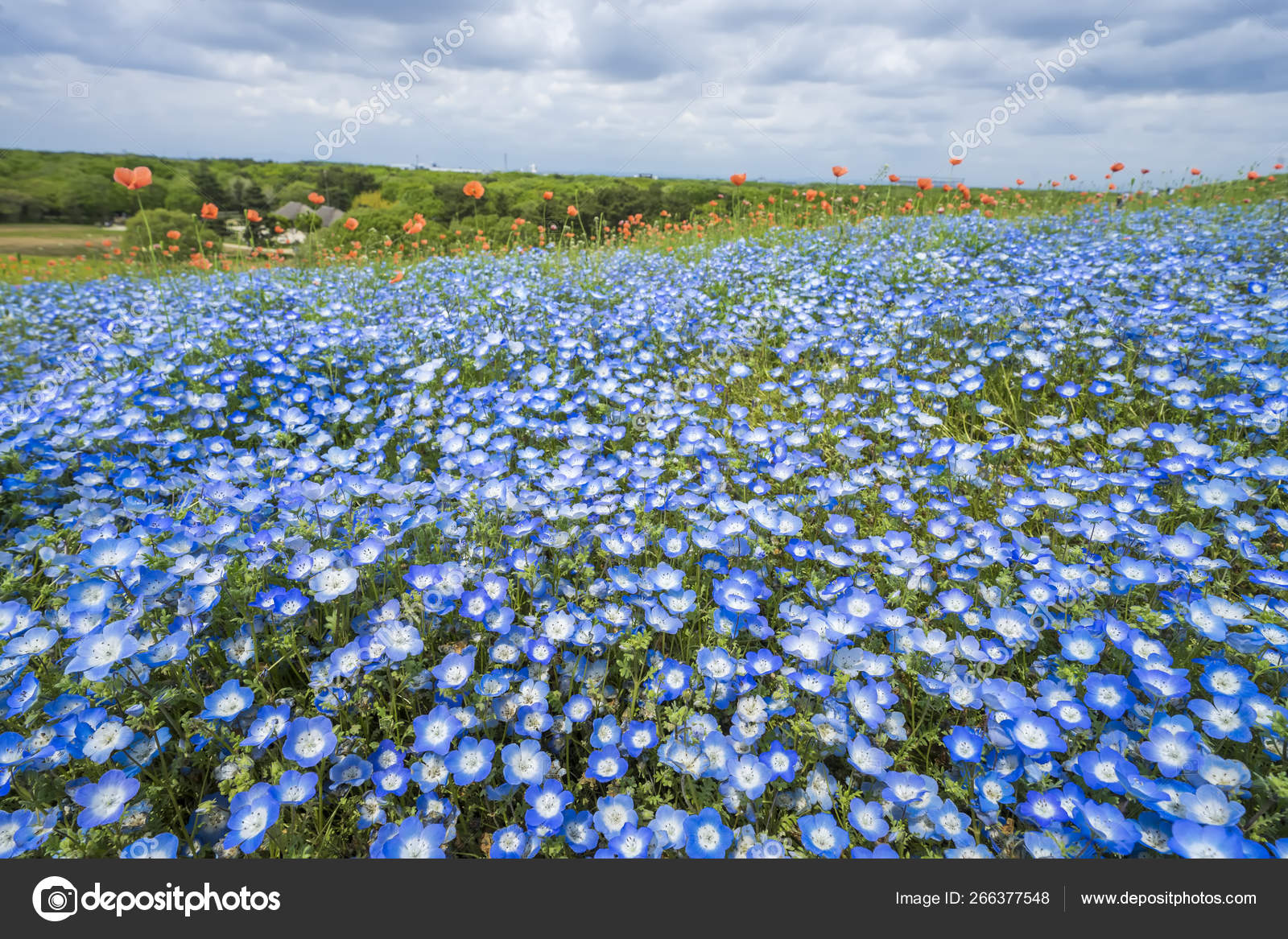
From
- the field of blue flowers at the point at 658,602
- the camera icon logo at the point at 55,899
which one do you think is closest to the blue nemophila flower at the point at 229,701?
the field of blue flowers at the point at 658,602

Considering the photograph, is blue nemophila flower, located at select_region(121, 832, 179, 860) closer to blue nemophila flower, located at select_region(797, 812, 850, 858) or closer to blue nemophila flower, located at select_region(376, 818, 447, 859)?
blue nemophila flower, located at select_region(376, 818, 447, 859)

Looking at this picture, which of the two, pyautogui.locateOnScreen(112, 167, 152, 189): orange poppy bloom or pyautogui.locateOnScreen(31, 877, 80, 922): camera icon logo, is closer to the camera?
pyautogui.locateOnScreen(31, 877, 80, 922): camera icon logo

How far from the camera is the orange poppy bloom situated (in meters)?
4.19

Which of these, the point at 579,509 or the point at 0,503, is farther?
the point at 0,503

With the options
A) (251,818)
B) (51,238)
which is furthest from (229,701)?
(51,238)

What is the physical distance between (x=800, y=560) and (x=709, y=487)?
0.51 meters

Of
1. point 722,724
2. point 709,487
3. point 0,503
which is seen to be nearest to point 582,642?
point 722,724

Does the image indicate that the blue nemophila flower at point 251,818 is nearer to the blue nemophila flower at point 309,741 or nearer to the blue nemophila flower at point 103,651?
the blue nemophila flower at point 309,741

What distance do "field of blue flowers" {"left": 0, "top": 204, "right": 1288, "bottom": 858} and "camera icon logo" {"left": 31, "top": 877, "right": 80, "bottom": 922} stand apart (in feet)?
0.34

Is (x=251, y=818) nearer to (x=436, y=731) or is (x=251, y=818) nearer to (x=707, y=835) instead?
(x=436, y=731)

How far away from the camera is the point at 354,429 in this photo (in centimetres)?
362

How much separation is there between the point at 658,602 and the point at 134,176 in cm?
507

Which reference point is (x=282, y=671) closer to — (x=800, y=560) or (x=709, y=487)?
(x=709, y=487)

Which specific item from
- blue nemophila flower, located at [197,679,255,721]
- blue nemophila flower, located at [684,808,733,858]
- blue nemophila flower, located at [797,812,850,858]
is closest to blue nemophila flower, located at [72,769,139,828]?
blue nemophila flower, located at [197,679,255,721]
